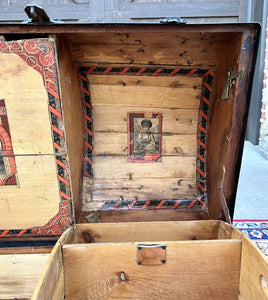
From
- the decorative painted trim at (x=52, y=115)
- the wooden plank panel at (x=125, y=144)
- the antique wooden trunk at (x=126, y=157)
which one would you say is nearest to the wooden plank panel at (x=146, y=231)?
the antique wooden trunk at (x=126, y=157)

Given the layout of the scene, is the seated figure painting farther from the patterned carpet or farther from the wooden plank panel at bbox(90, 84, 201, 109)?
the patterned carpet

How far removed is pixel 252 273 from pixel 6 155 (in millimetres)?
1171

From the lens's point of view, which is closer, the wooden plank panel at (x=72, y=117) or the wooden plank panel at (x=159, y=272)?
the wooden plank panel at (x=159, y=272)

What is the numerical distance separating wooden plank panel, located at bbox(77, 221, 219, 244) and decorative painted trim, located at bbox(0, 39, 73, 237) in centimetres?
12

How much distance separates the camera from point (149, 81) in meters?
1.46

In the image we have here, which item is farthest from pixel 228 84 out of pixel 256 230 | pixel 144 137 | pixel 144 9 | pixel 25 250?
pixel 144 9

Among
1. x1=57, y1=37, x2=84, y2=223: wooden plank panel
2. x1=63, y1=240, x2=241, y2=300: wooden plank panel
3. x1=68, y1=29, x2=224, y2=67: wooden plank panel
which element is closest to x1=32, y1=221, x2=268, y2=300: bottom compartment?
x1=63, y1=240, x2=241, y2=300: wooden plank panel

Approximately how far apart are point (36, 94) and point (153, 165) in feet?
2.76

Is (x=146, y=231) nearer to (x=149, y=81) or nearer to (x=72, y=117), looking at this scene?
(x=72, y=117)

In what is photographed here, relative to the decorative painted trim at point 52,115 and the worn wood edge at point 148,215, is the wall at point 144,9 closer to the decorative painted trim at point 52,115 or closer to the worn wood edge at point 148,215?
the decorative painted trim at point 52,115

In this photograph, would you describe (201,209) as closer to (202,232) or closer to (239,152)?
(202,232)

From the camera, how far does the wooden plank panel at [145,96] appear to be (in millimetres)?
1475

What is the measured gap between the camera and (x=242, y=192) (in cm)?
266

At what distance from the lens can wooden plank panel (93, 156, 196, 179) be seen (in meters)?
1.55
